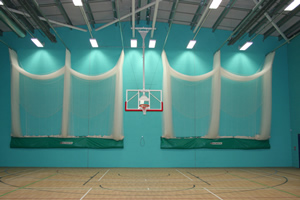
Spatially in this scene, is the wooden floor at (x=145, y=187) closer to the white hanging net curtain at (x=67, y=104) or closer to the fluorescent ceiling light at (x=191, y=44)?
the white hanging net curtain at (x=67, y=104)

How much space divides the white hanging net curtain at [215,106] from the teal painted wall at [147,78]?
0.87 metres

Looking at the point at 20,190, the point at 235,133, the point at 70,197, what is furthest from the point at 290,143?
the point at 20,190

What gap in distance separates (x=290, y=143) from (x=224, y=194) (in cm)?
1123

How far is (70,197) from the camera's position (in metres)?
8.34

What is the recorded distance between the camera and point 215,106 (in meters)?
16.0

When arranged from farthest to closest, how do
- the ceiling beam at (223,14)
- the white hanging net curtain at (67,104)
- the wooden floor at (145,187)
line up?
1. the white hanging net curtain at (67,104)
2. the ceiling beam at (223,14)
3. the wooden floor at (145,187)

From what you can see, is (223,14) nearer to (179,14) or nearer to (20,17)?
(179,14)

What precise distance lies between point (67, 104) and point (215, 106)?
30.0 feet

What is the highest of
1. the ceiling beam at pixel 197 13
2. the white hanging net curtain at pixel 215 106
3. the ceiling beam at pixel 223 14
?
the ceiling beam at pixel 197 13

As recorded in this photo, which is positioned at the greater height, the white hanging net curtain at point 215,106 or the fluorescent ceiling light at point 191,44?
the fluorescent ceiling light at point 191,44

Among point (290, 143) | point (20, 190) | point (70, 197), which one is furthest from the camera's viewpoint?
point (290, 143)

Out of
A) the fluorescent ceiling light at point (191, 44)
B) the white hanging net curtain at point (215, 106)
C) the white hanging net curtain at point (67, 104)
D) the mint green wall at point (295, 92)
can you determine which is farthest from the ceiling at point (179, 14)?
the white hanging net curtain at point (67, 104)

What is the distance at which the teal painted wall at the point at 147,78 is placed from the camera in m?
16.7

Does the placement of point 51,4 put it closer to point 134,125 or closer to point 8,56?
point 8,56
